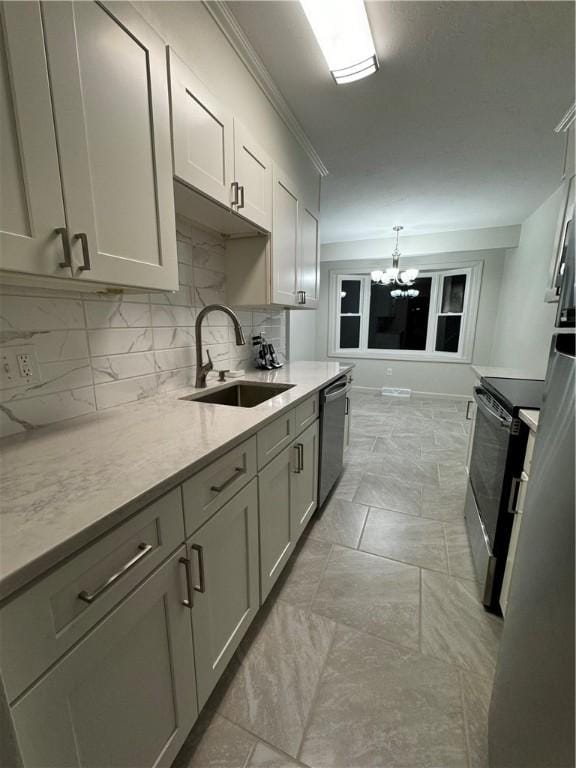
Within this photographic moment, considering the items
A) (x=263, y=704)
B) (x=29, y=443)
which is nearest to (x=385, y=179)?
(x=29, y=443)

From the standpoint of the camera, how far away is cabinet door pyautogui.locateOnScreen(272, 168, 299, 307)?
1975mm

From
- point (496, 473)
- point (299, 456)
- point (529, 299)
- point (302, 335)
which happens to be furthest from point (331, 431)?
point (529, 299)

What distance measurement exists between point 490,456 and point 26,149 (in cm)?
206

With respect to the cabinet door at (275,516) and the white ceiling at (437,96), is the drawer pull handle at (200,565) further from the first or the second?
the white ceiling at (437,96)

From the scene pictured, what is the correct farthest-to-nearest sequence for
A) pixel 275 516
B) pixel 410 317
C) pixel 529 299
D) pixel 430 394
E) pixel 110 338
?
pixel 410 317 → pixel 430 394 → pixel 529 299 → pixel 275 516 → pixel 110 338

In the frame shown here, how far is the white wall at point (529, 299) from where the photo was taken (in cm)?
315

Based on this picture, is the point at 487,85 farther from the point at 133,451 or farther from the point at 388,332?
the point at 388,332

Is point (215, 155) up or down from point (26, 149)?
up

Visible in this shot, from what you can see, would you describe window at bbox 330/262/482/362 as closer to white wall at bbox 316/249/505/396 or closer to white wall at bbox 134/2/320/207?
white wall at bbox 316/249/505/396

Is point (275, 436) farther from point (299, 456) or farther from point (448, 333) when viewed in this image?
point (448, 333)

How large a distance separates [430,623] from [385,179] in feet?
11.3

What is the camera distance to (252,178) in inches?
65.9

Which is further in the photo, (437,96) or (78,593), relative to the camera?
(437,96)

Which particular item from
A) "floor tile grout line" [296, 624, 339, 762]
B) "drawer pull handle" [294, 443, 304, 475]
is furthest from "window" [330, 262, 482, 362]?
"floor tile grout line" [296, 624, 339, 762]
